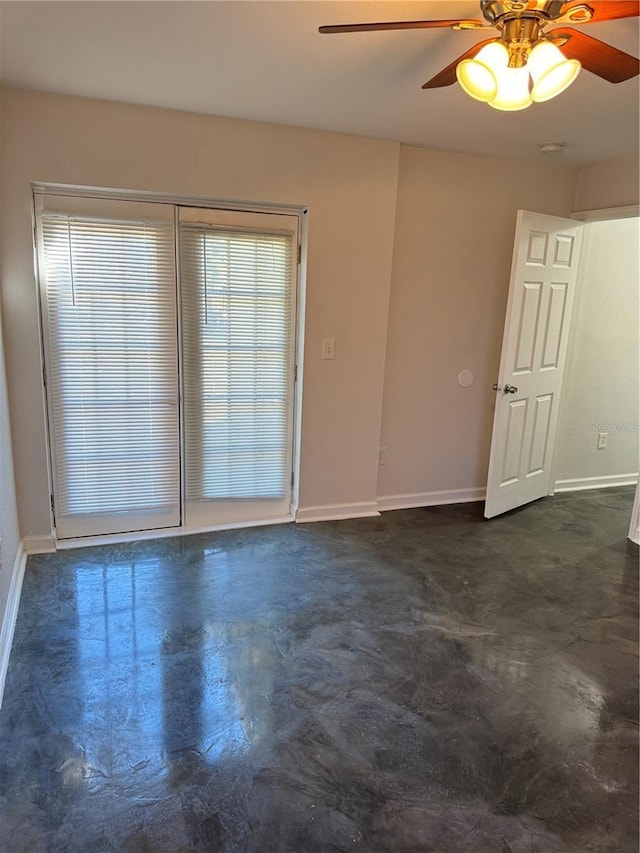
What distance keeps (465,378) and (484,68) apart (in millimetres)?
2584

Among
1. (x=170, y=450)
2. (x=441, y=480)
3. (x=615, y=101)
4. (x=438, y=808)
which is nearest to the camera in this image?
(x=438, y=808)

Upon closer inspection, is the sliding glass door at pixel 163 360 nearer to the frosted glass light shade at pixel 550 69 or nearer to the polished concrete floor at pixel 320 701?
the polished concrete floor at pixel 320 701

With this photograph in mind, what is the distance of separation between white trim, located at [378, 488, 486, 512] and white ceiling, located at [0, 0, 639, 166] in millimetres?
2354

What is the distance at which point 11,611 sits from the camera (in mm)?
2430

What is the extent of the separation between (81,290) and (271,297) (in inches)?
41.9

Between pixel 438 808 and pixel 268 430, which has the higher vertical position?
pixel 268 430

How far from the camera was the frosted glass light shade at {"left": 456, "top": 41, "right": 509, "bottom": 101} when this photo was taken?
5.09ft

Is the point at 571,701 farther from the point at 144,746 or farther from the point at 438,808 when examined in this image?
the point at 144,746

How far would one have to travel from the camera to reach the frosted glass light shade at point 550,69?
1.50 meters

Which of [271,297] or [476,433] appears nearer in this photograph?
[271,297]

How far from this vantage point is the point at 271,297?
334 cm

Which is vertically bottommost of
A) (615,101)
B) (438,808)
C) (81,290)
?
(438,808)

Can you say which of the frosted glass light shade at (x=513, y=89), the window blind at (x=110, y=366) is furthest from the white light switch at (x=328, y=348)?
the frosted glass light shade at (x=513, y=89)

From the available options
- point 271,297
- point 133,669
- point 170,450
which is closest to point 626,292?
point 271,297
